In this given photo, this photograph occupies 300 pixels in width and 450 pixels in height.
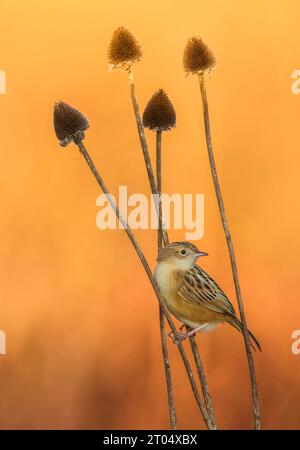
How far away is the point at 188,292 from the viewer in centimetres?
206

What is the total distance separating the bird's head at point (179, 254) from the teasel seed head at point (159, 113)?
1.52ft

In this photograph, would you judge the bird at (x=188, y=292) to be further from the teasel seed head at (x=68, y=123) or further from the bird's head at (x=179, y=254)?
the teasel seed head at (x=68, y=123)

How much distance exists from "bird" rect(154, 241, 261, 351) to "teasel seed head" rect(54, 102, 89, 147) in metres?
0.50

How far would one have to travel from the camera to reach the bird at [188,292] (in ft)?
6.72

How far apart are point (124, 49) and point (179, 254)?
774 mm

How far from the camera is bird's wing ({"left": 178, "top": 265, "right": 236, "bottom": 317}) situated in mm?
2064

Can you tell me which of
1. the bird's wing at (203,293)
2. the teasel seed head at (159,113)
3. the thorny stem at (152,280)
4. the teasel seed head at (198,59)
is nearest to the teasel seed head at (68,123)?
the thorny stem at (152,280)

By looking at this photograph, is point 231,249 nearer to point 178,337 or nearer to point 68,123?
point 178,337

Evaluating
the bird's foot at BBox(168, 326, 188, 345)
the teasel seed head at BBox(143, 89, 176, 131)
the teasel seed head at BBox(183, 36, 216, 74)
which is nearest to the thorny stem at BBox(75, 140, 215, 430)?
the bird's foot at BBox(168, 326, 188, 345)

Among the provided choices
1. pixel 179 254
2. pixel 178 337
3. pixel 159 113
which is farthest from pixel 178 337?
pixel 159 113

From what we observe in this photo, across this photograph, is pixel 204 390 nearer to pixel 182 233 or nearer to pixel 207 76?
pixel 182 233

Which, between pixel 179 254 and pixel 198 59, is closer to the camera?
pixel 179 254

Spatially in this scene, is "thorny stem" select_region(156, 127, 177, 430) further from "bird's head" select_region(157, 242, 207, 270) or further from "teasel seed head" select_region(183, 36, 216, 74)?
"teasel seed head" select_region(183, 36, 216, 74)
